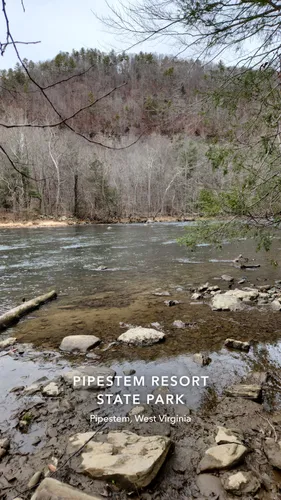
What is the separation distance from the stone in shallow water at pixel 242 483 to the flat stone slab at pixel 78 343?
2.83m

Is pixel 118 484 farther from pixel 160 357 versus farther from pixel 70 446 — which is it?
pixel 160 357

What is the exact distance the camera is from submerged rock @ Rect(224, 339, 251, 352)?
464 cm

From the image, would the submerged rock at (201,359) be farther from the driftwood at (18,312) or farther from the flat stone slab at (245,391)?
the driftwood at (18,312)

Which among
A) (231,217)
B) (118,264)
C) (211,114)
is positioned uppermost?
(211,114)

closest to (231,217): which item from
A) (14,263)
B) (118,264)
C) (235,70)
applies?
(235,70)

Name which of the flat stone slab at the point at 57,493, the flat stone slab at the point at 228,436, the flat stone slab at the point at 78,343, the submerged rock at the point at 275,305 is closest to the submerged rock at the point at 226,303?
the submerged rock at the point at 275,305

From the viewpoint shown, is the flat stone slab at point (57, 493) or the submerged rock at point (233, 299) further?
the submerged rock at point (233, 299)

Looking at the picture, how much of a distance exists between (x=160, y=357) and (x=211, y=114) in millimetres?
3484

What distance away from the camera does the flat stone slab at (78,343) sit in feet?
15.5

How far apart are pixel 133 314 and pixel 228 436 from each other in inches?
146

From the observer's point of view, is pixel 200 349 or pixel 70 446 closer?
pixel 70 446

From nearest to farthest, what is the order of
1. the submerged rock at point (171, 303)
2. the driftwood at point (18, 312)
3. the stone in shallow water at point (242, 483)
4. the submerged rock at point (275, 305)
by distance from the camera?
the stone in shallow water at point (242, 483) → the driftwood at point (18, 312) → the submerged rock at point (275, 305) → the submerged rock at point (171, 303)

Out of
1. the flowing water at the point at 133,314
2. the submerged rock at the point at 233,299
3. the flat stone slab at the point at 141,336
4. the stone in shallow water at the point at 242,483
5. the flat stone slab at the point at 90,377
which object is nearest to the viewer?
the stone in shallow water at the point at 242,483

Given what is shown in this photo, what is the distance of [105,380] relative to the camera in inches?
151
